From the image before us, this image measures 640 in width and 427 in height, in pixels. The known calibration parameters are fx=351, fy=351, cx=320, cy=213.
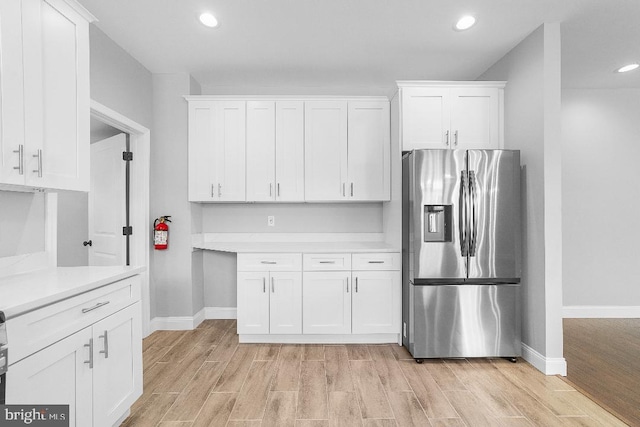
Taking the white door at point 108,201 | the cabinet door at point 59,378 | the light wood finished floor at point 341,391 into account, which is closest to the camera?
the cabinet door at point 59,378

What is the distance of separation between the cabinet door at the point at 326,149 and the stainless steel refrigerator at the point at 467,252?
3.08 ft

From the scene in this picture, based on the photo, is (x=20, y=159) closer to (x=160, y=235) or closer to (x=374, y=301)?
(x=160, y=235)

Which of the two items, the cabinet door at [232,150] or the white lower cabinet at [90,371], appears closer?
the white lower cabinet at [90,371]

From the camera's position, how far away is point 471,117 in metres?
3.33

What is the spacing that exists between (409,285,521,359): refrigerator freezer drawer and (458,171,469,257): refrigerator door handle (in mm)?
328

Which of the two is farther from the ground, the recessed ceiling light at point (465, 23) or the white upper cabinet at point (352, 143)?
the recessed ceiling light at point (465, 23)

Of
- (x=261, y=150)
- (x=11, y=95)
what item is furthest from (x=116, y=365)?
(x=261, y=150)

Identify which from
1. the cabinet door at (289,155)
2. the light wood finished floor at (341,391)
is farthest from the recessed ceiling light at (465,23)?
the light wood finished floor at (341,391)

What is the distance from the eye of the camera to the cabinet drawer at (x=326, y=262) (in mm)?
3320

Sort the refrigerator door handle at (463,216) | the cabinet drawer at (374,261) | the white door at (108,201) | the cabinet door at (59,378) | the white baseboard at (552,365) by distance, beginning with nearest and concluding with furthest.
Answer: the cabinet door at (59,378) < the white baseboard at (552,365) < the refrigerator door handle at (463,216) < the cabinet drawer at (374,261) < the white door at (108,201)

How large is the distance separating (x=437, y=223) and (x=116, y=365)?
2.45 m

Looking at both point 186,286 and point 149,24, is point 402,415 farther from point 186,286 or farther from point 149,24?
point 149,24

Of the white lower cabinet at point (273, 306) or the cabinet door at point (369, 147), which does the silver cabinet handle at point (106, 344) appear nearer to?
the white lower cabinet at point (273, 306)

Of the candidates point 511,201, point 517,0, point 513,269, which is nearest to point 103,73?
point 517,0
